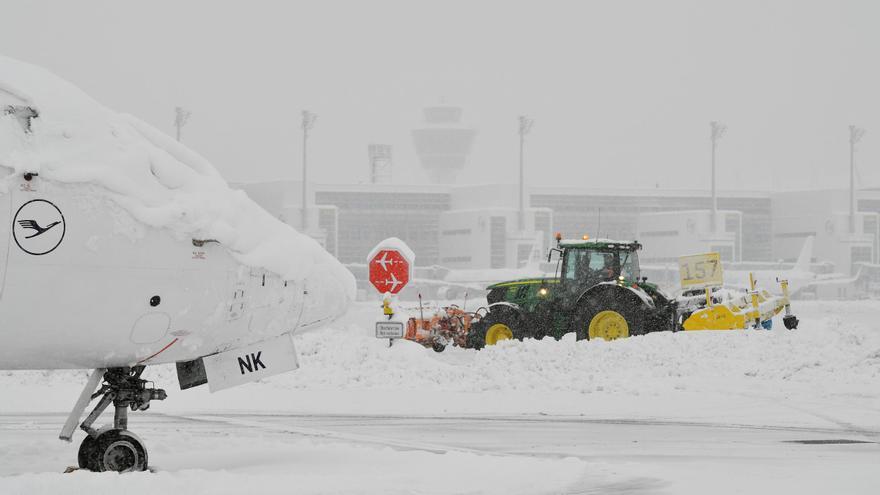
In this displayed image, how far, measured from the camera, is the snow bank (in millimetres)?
8203

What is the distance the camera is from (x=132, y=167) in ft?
28.6

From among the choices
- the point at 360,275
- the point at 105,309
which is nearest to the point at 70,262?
the point at 105,309

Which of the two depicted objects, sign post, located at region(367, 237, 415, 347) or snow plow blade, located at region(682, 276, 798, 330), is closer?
snow plow blade, located at region(682, 276, 798, 330)

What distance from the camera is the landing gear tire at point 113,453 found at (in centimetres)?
890

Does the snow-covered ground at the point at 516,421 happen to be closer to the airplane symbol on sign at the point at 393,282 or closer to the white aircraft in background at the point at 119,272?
the white aircraft in background at the point at 119,272

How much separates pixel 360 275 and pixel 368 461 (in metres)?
118

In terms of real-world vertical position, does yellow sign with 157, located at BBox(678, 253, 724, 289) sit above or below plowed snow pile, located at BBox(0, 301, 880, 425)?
above

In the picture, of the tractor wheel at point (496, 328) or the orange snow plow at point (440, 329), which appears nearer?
the tractor wheel at point (496, 328)

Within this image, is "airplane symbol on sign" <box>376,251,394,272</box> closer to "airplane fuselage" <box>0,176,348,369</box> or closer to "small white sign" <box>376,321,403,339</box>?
"small white sign" <box>376,321,403,339</box>

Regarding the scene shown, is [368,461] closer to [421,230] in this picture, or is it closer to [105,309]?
[105,309]

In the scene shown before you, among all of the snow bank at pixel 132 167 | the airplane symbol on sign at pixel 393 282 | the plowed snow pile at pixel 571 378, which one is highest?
the snow bank at pixel 132 167

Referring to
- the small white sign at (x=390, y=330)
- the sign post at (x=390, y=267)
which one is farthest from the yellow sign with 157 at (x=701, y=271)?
the small white sign at (x=390, y=330)

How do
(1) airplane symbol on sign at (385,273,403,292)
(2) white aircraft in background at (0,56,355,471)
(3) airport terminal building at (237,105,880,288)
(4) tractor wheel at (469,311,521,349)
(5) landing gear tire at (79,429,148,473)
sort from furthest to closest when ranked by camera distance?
1. (3) airport terminal building at (237,105,880,288)
2. (4) tractor wheel at (469,311,521,349)
3. (1) airplane symbol on sign at (385,273,403,292)
4. (5) landing gear tire at (79,429,148,473)
5. (2) white aircraft in background at (0,56,355,471)

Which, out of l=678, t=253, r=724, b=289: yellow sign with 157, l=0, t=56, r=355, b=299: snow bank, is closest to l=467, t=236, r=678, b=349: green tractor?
l=678, t=253, r=724, b=289: yellow sign with 157
